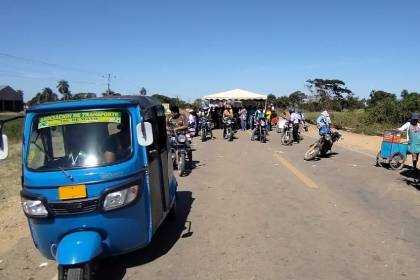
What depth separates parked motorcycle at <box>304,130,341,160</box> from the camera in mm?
16500

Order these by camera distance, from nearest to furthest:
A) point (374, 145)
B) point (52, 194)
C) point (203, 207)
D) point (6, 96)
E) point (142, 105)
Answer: point (52, 194), point (142, 105), point (203, 207), point (374, 145), point (6, 96)

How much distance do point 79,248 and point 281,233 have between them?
3.33 meters

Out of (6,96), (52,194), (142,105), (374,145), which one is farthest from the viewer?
(6,96)

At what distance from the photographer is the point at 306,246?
684cm

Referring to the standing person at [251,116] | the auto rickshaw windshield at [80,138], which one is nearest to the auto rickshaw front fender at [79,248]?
the auto rickshaw windshield at [80,138]

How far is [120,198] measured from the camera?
562 cm

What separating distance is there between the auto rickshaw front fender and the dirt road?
0.74m

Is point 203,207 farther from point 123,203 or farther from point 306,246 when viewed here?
point 123,203

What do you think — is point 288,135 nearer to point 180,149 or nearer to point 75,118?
point 180,149

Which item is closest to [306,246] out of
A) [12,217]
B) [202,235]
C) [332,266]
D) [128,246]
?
[332,266]

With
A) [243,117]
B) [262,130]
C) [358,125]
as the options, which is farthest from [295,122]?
[243,117]

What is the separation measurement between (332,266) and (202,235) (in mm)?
2153

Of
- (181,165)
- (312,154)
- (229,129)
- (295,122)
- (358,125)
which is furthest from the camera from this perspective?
(358,125)

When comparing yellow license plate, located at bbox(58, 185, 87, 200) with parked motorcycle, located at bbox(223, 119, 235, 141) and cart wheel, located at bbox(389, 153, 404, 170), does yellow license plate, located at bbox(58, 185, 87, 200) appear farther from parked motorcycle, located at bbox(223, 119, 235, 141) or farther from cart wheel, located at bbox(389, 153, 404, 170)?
parked motorcycle, located at bbox(223, 119, 235, 141)
